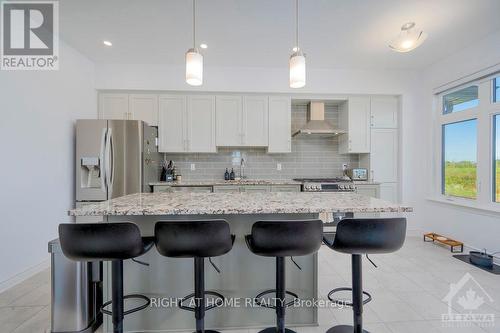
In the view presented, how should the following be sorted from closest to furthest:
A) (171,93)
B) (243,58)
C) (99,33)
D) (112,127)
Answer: (99,33), (112,127), (243,58), (171,93)

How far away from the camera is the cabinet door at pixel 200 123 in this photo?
417cm

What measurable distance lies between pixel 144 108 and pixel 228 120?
1.36m

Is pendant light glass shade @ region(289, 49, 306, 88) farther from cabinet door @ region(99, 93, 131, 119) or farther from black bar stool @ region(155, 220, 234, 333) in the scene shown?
cabinet door @ region(99, 93, 131, 119)

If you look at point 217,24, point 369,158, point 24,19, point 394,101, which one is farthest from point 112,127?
→ point 394,101

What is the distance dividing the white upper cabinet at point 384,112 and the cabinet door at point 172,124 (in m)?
3.18

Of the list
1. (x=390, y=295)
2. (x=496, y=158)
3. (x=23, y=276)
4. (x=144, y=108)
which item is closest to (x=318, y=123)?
(x=496, y=158)

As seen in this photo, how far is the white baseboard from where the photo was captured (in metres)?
2.47

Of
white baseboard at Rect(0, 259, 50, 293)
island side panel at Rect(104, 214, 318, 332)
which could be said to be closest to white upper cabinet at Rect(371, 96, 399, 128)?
island side panel at Rect(104, 214, 318, 332)

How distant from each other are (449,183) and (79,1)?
534cm

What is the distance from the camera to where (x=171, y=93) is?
4.14m

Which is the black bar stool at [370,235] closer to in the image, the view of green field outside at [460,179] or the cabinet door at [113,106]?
the view of green field outside at [460,179]

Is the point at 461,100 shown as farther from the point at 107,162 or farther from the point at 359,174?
the point at 107,162

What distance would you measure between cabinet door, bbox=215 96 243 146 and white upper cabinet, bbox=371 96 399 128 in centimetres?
227

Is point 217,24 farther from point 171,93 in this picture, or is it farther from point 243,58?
point 171,93
